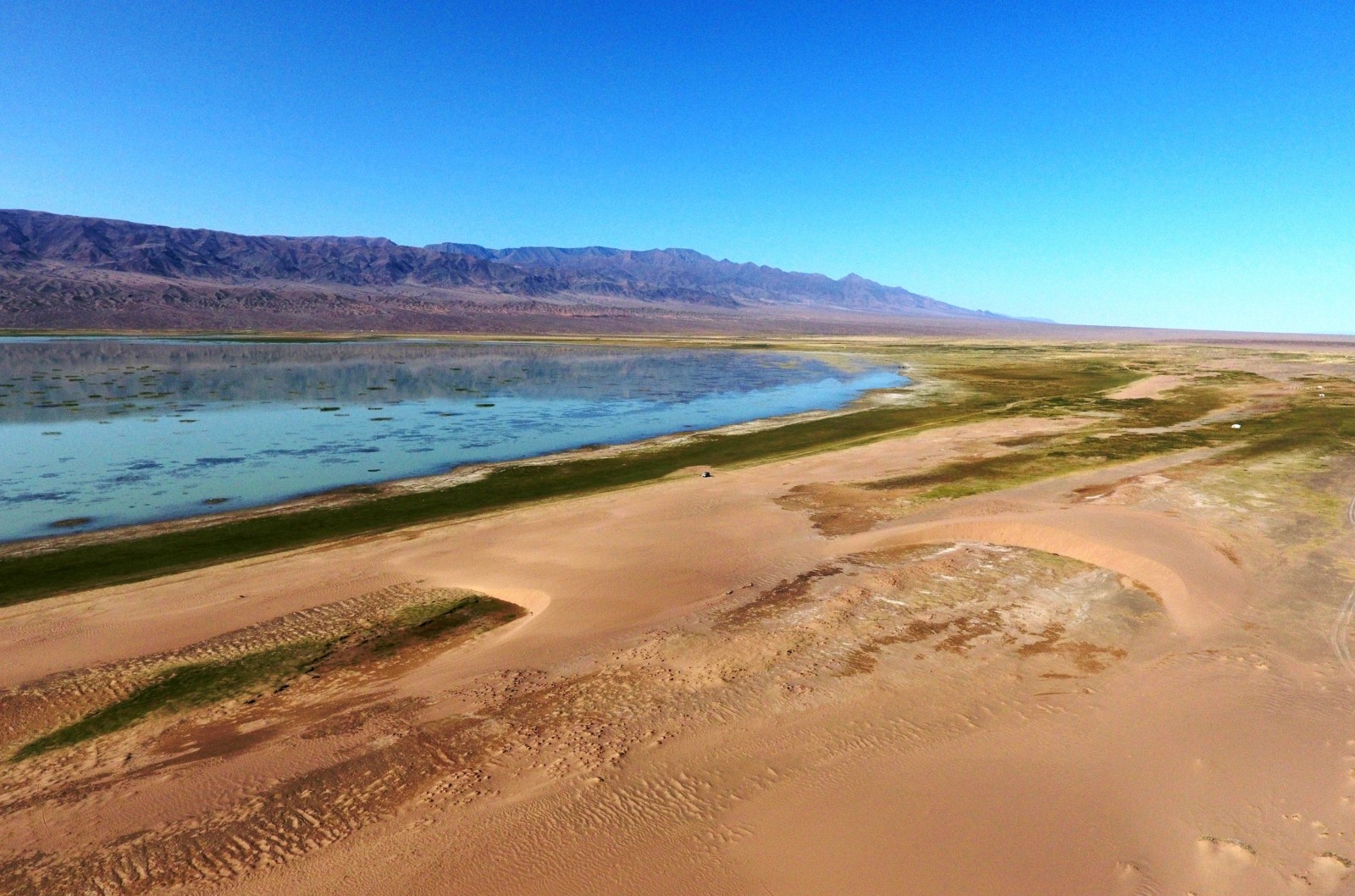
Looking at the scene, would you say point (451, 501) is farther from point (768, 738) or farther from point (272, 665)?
point (768, 738)

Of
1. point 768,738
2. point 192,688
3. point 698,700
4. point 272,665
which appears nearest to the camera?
point 768,738

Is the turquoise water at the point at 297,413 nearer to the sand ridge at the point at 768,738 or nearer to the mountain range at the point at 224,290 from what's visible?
the sand ridge at the point at 768,738

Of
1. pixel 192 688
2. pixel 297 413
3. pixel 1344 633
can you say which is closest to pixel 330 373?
pixel 297 413

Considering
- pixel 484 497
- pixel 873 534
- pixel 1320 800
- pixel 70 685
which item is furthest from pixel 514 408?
pixel 1320 800

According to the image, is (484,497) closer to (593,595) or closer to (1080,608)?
(593,595)

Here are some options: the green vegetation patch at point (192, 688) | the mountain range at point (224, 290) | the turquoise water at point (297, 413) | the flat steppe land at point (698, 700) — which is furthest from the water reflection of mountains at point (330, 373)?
the green vegetation patch at point (192, 688)

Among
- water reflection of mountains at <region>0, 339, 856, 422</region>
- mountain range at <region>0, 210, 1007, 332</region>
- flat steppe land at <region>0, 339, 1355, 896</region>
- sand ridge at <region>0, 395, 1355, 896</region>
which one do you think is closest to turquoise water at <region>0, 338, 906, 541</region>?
water reflection of mountains at <region>0, 339, 856, 422</region>
